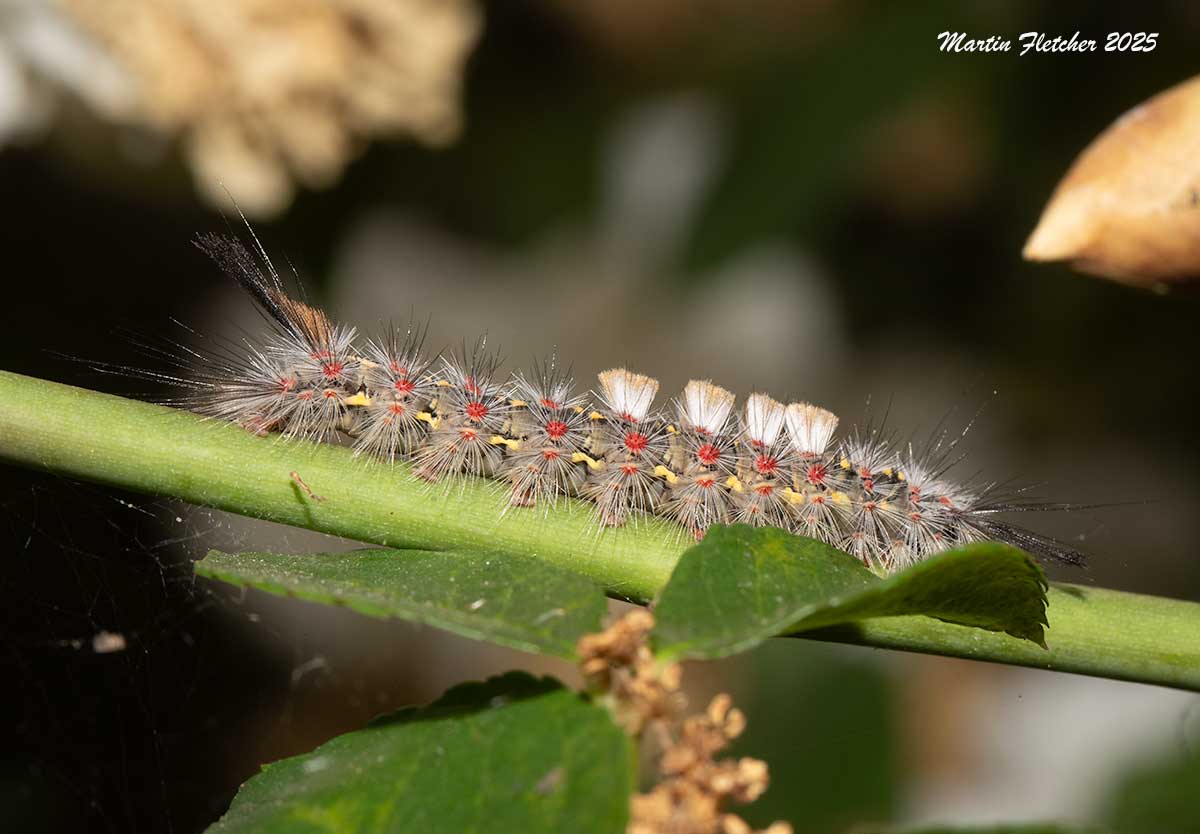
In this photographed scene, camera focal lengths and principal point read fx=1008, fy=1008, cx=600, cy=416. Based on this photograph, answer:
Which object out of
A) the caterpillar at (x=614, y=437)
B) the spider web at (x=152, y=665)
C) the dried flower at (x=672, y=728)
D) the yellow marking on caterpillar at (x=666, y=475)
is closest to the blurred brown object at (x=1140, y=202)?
the dried flower at (x=672, y=728)

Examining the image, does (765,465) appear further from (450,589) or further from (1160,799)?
(450,589)

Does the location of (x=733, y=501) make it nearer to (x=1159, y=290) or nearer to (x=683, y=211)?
(x=1159, y=290)

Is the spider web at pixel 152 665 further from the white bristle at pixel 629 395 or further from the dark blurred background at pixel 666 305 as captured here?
the white bristle at pixel 629 395

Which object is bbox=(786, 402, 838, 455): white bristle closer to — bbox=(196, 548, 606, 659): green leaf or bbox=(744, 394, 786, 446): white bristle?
bbox=(744, 394, 786, 446): white bristle

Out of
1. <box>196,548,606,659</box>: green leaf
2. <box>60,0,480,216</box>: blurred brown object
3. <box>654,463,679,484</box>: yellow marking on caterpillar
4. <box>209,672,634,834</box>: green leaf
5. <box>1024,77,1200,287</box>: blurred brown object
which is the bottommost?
<box>209,672,634,834</box>: green leaf

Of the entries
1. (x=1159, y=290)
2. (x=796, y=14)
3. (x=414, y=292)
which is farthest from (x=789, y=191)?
(x=1159, y=290)

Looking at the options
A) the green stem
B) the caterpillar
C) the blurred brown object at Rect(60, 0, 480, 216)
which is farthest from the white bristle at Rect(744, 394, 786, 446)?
the blurred brown object at Rect(60, 0, 480, 216)

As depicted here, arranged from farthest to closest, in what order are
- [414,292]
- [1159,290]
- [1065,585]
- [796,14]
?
[414,292]
[796,14]
[1065,585]
[1159,290]
